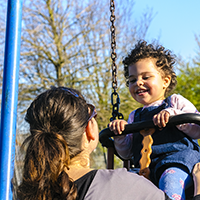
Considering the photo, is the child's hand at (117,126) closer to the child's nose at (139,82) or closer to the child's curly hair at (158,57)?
the child's nose at (139,82)

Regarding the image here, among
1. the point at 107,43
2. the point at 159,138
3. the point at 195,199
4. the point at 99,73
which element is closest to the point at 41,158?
the point at 195,199

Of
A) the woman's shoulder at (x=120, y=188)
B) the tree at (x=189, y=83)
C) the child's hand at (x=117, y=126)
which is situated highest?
the tree at (x=189, y=83)

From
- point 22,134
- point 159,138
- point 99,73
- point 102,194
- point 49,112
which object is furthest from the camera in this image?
point 99,73

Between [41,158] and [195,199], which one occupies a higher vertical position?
[41,158]

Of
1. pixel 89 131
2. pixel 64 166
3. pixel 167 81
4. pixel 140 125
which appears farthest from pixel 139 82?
pixel 64 166

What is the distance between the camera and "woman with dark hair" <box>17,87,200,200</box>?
39.5 inches

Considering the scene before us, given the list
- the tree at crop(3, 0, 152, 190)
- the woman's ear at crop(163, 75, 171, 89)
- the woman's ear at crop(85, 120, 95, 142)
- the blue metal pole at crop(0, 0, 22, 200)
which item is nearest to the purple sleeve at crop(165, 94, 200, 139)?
the woman's ear at crop(163, 75, 171, 89)

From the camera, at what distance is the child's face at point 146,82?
6.57 feet

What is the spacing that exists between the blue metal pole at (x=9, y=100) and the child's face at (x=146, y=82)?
1070 millimetres

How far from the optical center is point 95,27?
820 centimetres

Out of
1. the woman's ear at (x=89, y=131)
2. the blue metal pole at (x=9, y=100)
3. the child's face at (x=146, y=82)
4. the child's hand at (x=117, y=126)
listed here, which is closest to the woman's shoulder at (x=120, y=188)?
the woman's ear at (x=89, y=131)

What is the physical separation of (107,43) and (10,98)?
24.2 feet

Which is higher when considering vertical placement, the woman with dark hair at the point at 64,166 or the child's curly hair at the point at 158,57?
the child's curly hair at the point at 158,57

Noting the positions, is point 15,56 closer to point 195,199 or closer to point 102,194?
point 102,194
